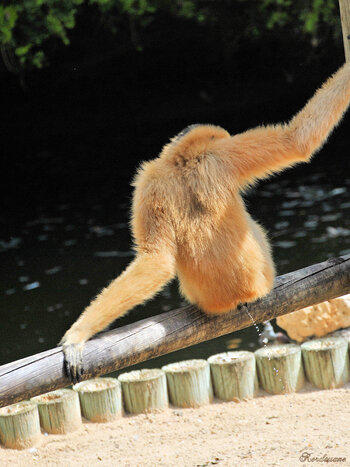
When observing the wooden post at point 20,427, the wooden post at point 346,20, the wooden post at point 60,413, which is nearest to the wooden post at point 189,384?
the wooden post at point 60,413

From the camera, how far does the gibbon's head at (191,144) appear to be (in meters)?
2.94

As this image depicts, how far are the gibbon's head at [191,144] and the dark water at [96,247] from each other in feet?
9.55

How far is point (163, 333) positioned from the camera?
2848 mm

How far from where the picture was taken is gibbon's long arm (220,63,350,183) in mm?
2760

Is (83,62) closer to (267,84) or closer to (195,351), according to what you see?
(267,84)

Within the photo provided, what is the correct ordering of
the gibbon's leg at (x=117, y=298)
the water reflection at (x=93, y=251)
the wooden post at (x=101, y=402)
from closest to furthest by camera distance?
the gibbon's leg at (x=117, y=298) < the wooden post at (x=101, y=402) < the water reflection at (x=93, y=251)

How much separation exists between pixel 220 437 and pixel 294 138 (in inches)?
71.7

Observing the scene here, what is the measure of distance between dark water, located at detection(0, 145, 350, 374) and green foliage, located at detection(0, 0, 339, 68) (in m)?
3.30

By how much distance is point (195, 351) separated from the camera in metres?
5.67

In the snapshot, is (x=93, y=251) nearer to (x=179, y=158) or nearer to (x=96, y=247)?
(x=96, y=247)

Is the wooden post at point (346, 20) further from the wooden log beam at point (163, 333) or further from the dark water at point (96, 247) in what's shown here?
the dark water at point (96, 247)

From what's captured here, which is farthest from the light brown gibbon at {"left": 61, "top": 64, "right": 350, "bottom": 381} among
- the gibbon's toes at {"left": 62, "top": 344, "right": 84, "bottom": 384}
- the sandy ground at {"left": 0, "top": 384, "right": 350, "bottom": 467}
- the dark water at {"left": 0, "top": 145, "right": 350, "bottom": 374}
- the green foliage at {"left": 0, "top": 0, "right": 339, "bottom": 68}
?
the green foliage at {"left": 0, "top": 0, "right": 339, "bottom": 68}

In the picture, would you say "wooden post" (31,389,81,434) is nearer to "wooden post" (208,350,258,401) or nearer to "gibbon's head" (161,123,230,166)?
"wooden post" (208,350,258,401)

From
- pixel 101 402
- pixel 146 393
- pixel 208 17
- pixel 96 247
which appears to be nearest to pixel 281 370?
pixel 146 393
